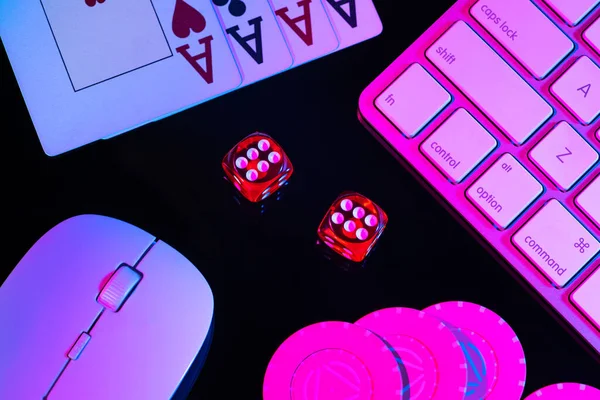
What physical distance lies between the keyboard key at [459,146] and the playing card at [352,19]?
15cm

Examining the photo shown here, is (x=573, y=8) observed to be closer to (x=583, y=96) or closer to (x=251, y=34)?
(x=583, y=96)

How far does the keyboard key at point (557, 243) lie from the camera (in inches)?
20.9

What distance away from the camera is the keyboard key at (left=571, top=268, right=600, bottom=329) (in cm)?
52

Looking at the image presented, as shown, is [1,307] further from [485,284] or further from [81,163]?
[485,284]

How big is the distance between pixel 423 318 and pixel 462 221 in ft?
0.40

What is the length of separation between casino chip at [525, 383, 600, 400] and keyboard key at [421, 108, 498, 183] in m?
0.24

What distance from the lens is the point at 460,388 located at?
0.52m

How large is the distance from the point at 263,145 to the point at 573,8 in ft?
1.18

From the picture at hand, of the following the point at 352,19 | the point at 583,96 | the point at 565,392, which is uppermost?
the point at 352,19

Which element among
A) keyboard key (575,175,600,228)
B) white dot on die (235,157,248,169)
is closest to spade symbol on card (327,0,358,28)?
white dot on die (235,157,248,169)

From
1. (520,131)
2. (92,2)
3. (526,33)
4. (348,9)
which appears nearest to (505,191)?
(520,131)

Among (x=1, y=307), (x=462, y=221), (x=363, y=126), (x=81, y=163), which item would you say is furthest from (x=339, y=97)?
(x=1, y=307)

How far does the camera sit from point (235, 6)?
605 mm

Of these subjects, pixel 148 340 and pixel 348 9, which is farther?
pixel 348 9
